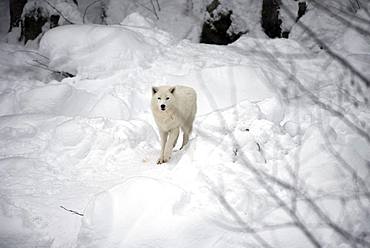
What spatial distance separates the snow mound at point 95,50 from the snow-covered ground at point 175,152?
0.10 ft

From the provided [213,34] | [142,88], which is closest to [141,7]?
[213,34]

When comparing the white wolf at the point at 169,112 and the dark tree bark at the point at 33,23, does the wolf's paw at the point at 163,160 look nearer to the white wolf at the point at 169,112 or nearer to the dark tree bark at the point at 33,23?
the white wolf at the point at 169,112

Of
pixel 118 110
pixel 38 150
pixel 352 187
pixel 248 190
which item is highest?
pixel 352 187

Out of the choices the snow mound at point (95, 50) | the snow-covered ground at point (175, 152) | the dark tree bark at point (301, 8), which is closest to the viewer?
the snow-covered ground at point (175, 152)

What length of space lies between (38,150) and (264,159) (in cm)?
390

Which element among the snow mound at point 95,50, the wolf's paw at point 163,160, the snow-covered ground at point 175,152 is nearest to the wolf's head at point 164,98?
the snow-covered ground at point 175,152

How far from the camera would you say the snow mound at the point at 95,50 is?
888 cm

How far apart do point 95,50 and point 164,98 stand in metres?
4.25

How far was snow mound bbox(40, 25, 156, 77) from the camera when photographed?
350 inches

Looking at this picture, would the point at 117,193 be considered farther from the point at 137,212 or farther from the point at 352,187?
the point at 352,187

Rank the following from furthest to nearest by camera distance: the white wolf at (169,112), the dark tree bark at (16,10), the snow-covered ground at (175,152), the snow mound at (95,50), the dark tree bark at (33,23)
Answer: the dark tree bark at (16,10) → the dark tree bark at (33,23) → the snow mound at (95,50) → the white wolf at (169,112) → the snow-covered ground at (175,152)

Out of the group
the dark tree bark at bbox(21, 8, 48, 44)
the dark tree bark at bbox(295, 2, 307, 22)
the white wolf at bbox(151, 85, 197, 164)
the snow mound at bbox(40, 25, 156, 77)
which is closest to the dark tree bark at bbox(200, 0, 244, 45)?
the dark tree bark at bbox(295, 2, 307, 22)

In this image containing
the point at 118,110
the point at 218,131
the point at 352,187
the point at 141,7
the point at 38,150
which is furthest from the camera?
the point at 141,7

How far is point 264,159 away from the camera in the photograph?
4895 mm
